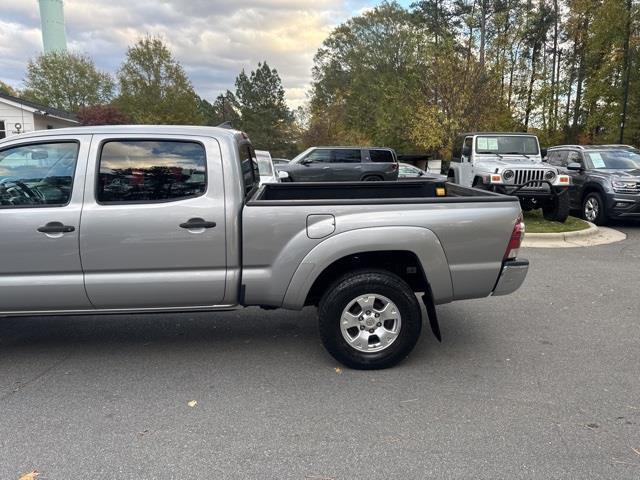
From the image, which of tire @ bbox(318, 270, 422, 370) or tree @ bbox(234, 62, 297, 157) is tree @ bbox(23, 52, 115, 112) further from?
tire @ bbox(318, 270, 422, 370)

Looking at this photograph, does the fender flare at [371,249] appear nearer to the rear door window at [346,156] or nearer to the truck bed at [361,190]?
the truck bed at [361,190]

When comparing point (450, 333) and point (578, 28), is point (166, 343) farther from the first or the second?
point (578, 28)

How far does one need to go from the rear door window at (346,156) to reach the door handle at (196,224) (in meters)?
14.4

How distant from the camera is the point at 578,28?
30938 mm

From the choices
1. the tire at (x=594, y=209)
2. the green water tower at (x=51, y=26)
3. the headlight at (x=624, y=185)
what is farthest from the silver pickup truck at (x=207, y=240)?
the green water tower at (x=51, y=26)

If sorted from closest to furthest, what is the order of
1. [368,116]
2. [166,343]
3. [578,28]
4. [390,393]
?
[390,393]
[166,343]
[578,28]
[368,116]

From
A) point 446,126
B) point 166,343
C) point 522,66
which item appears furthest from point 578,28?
point 166,343

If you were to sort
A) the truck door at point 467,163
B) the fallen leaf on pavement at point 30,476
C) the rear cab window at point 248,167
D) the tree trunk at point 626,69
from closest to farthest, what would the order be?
the fallen leaf on pavement at point 30,476 < the rear cab window at point 248,167 < the truck door at point 467,163 < the tree trunk at point 626,69

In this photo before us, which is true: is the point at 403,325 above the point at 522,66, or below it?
below

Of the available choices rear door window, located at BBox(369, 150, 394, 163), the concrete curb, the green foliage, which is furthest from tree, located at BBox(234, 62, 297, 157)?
the concrete curb

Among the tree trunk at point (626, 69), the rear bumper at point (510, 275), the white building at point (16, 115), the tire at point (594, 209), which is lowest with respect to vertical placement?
the tire at point (594, 209)

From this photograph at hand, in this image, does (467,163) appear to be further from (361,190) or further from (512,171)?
(361,190)

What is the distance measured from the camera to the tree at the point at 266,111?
5681cm

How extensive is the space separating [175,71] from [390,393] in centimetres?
4113
